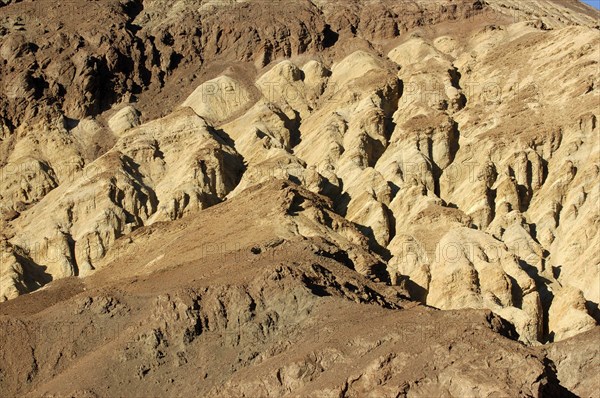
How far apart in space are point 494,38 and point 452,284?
39.3 meters

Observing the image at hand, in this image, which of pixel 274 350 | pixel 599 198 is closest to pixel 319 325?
pixel 274 350

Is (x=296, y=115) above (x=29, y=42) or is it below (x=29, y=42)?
below

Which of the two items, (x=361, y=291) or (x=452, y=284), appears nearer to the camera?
(x=361, y=291)

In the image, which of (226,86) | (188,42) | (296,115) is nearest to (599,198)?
(296,115)

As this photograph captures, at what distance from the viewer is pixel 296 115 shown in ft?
279

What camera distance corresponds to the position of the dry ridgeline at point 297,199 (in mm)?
42812

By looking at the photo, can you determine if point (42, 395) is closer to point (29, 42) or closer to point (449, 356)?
point (449, 356)

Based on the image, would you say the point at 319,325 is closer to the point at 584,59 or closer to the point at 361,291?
the point at 361,291

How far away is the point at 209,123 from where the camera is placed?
82375 millimetres

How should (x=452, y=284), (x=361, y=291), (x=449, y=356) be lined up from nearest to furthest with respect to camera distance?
(x=449, y=356)
(x=361, y=291)
(x=452, y=284)

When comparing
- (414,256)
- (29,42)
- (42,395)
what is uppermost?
(29,42)

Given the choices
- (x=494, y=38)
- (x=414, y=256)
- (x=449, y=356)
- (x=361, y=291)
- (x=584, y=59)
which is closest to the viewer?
(x=449, y=356)

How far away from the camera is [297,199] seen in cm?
6278

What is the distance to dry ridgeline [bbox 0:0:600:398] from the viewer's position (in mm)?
42812
